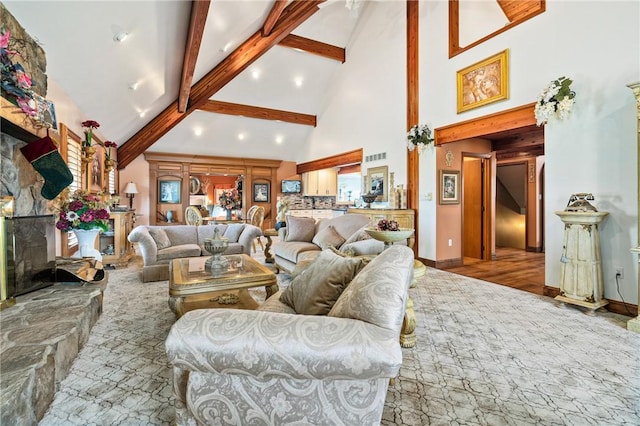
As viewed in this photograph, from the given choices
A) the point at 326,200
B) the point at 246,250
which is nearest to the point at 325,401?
the point at 246,250

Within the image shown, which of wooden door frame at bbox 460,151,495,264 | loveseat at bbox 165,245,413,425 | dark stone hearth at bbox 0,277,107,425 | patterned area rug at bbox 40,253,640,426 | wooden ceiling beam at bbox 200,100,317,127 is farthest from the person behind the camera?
wooden ceiling beam at bbox 200,100,317,127

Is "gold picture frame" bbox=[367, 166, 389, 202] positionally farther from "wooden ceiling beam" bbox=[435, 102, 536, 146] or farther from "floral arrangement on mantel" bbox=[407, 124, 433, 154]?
"wooden ceiling beam" bbox=[435, 102, 536, 146]

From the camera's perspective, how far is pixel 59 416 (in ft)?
5.04

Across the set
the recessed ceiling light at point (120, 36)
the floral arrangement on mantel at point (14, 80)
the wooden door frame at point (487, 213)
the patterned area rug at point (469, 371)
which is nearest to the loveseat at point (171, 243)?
the patterned area rug at point (469, 371)

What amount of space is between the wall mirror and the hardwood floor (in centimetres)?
355

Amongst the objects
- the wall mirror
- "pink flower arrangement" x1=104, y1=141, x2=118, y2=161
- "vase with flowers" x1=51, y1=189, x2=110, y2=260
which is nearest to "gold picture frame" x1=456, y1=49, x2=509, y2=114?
the wall mirror

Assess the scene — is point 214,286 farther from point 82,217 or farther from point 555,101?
point 555,101

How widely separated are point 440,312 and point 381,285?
2.30m

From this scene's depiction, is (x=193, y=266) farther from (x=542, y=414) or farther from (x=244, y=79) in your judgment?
(x=244, y=79)

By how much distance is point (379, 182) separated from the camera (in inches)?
251

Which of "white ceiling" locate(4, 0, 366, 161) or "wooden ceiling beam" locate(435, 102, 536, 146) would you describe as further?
"wooden ceiling beam" locate(435, 102, 536, 146)

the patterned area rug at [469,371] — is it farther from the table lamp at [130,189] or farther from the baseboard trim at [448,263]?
the table lamp at [130,189]

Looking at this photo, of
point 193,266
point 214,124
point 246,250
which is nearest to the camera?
point 193,266

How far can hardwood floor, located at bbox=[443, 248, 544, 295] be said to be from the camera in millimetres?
4200
